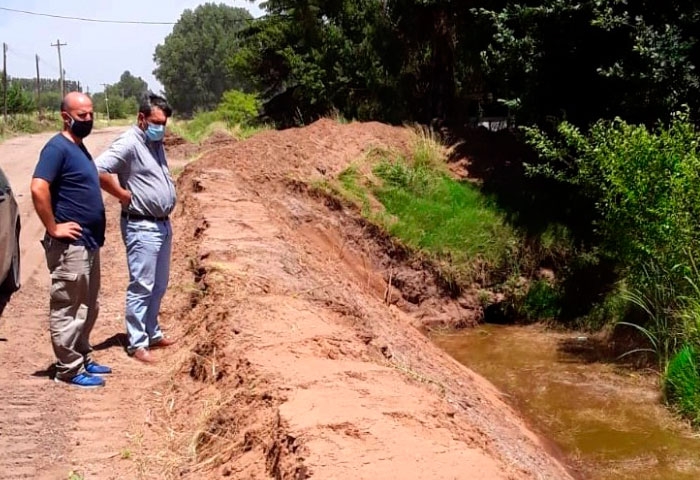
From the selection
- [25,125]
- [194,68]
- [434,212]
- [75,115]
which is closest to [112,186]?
[75,115]

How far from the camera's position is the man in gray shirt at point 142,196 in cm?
538

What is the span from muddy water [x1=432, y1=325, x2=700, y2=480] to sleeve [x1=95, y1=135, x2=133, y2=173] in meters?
5.00

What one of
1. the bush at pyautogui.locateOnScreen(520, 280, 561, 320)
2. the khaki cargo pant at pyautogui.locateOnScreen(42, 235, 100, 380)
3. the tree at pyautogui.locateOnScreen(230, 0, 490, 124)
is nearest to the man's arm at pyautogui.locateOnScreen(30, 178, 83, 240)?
the khaki cargo pant at pyautogui.locateOnScreen(42, 235, 100, 380)

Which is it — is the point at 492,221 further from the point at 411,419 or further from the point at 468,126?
the point at 411,419

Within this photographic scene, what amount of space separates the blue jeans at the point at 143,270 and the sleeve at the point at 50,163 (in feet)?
2.62

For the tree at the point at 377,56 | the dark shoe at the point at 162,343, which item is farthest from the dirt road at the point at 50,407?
the tree at the point at 377,56

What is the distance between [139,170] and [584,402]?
5.98 meters

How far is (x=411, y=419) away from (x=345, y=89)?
52.8ft

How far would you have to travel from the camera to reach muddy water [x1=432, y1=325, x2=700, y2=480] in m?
7.36

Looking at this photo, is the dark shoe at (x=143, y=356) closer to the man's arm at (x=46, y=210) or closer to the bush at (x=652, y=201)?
the man's arm at (x=46, y=210)

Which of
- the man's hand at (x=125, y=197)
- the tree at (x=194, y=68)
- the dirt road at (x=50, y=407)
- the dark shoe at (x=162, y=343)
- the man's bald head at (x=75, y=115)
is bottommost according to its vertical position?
the dirt road at (x=50, y=407)

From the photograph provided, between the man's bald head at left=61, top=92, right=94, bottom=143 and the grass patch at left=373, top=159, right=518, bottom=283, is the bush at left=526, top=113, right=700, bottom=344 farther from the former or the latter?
the man's bald head at left=61, top=92, right=94, bottom=143

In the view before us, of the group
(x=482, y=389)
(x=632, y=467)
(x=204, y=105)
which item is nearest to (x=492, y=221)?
(x=482, y=389)

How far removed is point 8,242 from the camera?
729 cm
